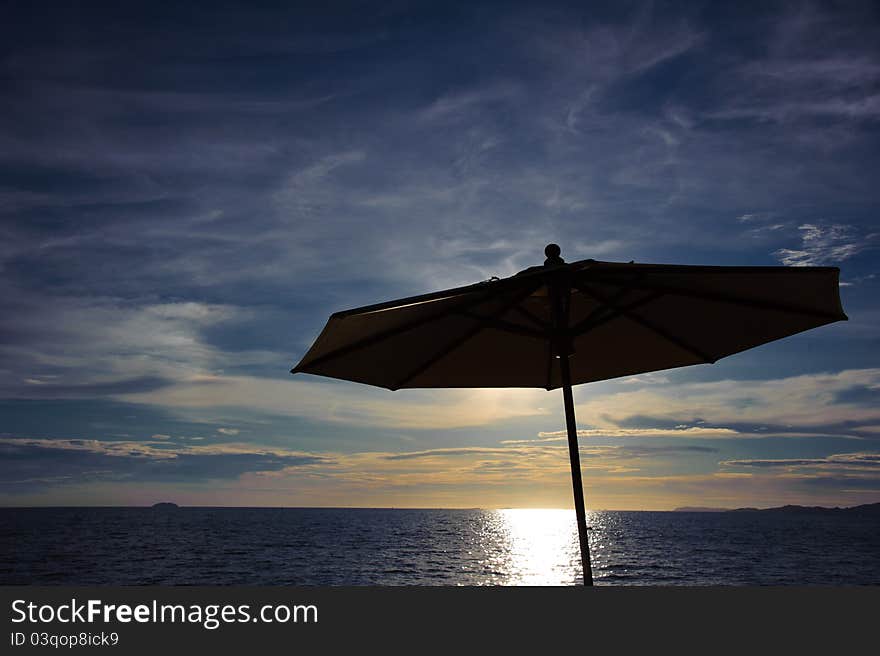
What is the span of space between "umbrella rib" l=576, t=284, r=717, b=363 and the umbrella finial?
25 cm

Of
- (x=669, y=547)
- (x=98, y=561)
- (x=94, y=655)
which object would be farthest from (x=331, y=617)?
(x=669, y=547)

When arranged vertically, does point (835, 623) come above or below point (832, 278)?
below

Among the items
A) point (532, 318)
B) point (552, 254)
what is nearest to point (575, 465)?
point (532, 318)

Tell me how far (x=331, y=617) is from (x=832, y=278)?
4.10m

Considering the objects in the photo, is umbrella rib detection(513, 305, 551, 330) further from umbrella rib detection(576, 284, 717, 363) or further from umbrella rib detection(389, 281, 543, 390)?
umbrella rib detection(576, 284, 717, 363)

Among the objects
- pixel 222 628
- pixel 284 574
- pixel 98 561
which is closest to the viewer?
pixel 222 628

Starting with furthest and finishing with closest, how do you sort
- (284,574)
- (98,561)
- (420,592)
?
(98,561) → (284,574) → (420,592)

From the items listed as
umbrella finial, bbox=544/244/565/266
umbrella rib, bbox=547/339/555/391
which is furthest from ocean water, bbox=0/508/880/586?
umbrella finial, bbox=544/244/565/266

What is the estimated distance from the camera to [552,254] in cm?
482

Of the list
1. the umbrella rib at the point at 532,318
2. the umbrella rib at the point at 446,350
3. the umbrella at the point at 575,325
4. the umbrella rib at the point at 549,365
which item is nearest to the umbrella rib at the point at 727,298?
the umbrella at the point at 575,325

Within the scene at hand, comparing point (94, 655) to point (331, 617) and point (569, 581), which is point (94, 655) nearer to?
point (331, 617)

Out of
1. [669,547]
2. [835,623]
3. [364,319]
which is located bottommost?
[669,547]

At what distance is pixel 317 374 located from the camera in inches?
195

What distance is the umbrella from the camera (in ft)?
14.6
